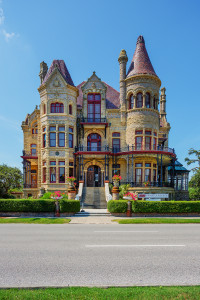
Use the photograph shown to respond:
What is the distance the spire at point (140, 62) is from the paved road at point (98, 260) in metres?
24.2

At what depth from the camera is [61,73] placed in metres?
28.5

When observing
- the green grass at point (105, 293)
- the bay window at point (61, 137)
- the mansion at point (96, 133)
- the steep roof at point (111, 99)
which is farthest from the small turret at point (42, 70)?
the green grass at point (105, 293)

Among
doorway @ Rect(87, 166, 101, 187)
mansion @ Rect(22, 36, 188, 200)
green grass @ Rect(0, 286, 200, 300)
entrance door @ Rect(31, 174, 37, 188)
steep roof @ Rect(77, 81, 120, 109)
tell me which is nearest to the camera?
green grass @ Rect(0, 286, 200, 300)

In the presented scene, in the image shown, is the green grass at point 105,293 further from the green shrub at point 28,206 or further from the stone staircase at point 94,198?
the stone staircase at point 94,198

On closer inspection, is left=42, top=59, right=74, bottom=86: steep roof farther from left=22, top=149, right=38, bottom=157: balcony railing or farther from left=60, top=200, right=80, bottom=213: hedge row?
left=60, top=200, right=80, bottom=213: hedge row

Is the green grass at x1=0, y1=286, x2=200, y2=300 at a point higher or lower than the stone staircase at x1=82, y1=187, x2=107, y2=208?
higher

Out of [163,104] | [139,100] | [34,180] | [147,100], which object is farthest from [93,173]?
[163,104]

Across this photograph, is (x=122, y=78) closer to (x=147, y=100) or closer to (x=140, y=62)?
(x=140, y=62)

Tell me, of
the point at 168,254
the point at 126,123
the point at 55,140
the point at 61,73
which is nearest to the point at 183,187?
the point at 126,123

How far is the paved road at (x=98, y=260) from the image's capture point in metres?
4.91

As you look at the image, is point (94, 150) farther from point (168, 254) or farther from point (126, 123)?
point (168, 254)

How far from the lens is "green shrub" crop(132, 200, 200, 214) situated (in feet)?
56.9

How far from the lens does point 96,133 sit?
30.3m

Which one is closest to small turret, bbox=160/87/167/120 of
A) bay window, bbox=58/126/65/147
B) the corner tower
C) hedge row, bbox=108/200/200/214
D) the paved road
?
the corner tower
